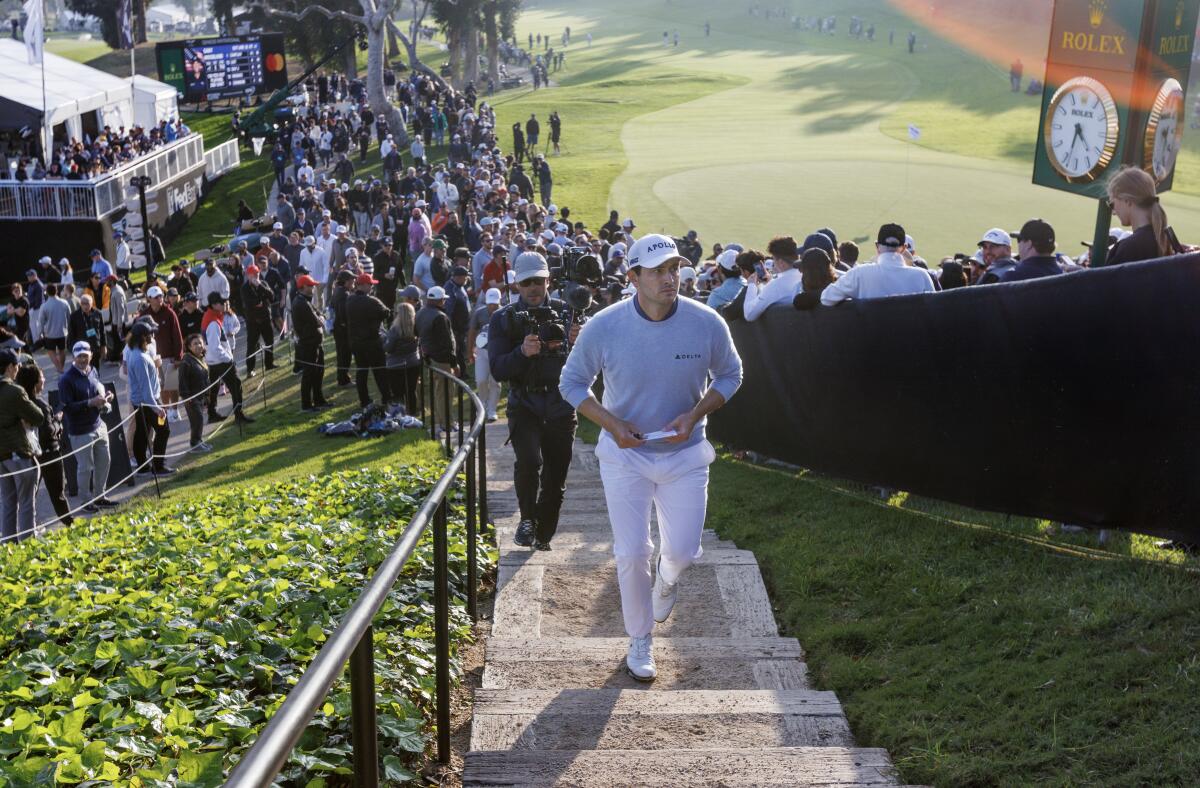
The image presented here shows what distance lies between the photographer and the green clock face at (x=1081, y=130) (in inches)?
300

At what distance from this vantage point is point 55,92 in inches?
1522

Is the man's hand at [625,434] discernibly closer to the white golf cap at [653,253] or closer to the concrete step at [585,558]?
→ the white golf cap at [653,253]

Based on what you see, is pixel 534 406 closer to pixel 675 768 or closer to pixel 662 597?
pixel 662 597

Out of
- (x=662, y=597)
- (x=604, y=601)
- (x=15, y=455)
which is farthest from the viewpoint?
(x=15, y=455)

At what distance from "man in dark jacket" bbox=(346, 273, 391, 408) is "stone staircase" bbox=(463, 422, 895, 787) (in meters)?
8.49

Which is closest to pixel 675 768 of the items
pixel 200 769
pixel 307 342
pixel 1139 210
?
pixel 200 769

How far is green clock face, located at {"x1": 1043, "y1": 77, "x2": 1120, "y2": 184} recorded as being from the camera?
7621mm

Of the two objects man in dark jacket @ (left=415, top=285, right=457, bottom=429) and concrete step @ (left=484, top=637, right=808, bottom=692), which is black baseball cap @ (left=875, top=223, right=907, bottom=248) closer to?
concrete step @ (left=484, top=637, right=808, bottom=692)

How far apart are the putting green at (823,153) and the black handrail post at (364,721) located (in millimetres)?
31631

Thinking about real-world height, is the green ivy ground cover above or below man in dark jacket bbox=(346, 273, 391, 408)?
above

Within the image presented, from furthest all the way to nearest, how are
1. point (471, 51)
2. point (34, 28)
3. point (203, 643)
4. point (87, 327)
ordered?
1. point (471, 51)
2. point (34, 28)
3. point (87, 327)
4. point (203, 643)

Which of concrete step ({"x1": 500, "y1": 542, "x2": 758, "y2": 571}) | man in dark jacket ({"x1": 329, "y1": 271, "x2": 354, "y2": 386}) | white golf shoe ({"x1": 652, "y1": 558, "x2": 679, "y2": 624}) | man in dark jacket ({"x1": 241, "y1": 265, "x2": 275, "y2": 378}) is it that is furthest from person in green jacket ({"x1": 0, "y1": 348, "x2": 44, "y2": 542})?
white golf shoe ({"x1": 652, "y1": 558, "x2": 679, "y2": 624})

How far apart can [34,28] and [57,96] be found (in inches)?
403

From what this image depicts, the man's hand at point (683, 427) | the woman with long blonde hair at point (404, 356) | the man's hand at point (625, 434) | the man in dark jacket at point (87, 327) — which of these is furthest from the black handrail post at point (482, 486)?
the man in dark jacket at point (87, 327)
